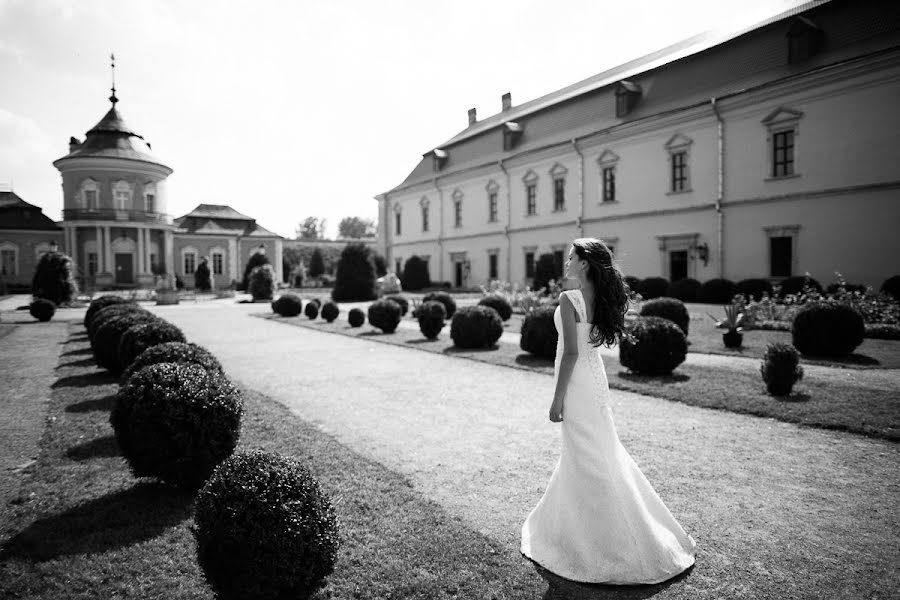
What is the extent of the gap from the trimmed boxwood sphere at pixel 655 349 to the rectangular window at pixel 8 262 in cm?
5519

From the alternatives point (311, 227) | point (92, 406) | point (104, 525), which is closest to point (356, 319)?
point (92, 406)

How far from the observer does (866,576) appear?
3.31 metres

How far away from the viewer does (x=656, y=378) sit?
9.47 m

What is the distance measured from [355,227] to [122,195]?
7760cm

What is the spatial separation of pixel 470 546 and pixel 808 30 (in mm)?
27045

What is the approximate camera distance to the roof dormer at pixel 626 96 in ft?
96.8

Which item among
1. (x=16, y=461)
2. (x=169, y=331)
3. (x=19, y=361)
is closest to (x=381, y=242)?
(x=19, y=361)

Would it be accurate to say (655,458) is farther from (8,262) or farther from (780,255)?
(8,262)

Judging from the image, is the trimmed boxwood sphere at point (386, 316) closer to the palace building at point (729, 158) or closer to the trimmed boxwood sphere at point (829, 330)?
the palace building at point (729, 158)

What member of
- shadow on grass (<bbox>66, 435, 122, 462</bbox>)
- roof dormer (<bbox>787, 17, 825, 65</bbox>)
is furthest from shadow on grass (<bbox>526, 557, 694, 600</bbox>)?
roof dormer (<bbox>787, 17, 825, 65</bbox>)

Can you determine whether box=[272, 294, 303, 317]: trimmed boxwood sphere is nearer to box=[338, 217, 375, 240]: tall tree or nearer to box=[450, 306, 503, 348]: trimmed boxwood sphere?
box=[450, 306, 503, 348]: trimmed boxwood sphere

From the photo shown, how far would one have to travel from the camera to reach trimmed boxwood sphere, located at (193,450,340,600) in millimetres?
2934

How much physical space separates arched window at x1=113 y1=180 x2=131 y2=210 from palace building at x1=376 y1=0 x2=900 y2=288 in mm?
32740

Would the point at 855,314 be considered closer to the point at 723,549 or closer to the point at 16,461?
the point at 723,549
